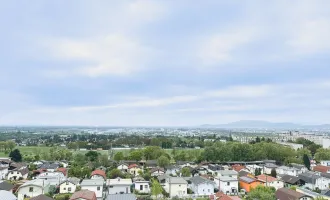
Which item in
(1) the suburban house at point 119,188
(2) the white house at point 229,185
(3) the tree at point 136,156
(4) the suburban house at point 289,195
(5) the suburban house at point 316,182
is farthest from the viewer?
(3) the tree at point 136,156

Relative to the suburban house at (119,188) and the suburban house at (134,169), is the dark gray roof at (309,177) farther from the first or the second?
the suburban house at (134,169)

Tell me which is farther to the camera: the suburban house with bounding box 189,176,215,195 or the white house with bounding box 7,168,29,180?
the white house with bounding box 7,168,29,180

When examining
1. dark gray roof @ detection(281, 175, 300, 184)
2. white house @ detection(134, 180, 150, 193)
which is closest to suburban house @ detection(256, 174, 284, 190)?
dark gray roof @ detection(281, 175, 300, 184)

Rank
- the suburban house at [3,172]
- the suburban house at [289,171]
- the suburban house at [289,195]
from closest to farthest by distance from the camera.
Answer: the suburban house at [289,195] < the suburban house at [3,172] < the suburban house at [289,171]

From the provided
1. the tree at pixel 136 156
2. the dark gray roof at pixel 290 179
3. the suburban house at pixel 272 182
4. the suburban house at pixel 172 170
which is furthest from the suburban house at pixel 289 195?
the tree at pixel 136 156

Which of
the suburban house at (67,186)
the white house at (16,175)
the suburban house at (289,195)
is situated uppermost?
the suburban house at (289,195)

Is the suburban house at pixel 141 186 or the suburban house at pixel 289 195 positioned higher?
the suburban house at pixel 289 195

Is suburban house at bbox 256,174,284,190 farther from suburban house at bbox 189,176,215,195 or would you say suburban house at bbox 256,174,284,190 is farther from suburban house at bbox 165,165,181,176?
suburban house at bbox 165,165,181,176

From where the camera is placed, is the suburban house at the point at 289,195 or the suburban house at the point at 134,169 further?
the suburban house at the point at 134,169

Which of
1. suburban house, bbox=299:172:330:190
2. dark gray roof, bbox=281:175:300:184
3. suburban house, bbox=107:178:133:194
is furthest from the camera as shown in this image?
dark gray roof, bbox=281:175:300:184

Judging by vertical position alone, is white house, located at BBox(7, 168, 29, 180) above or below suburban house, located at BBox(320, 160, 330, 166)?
below

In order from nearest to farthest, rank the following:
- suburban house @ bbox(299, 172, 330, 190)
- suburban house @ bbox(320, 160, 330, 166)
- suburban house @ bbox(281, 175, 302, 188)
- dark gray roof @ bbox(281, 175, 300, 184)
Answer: suburban house @ bbox(299, 172, 330, 190) < suburban house @ bbox(281, 175, 302, 188) < dark gray roof @ bbox(281, 175, 300, 184) < suburban house @ bbox(320, 160, 330, 166)

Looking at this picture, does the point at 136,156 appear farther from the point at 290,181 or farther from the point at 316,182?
the point at 316,182
